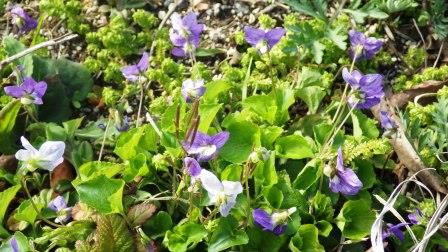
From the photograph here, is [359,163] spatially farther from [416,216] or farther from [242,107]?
[242,107]

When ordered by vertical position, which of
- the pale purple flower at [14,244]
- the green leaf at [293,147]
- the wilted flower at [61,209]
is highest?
the green leaf at [293,147]

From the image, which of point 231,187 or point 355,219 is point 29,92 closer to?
point 231,187

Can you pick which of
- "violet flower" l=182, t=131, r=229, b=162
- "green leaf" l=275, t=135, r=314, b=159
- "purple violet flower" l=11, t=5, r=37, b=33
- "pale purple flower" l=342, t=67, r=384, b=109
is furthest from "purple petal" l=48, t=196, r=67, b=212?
"pale purple flower" l=342, t=67, r=384, b=109

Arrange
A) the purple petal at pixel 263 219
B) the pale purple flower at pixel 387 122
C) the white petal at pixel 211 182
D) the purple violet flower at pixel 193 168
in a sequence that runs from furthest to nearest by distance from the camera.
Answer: the pale purple flower at pixel 387 122 < the purple petal at pixel 263 219 < the purple violet flower at pixel 193 168 < the white petal at pixel 211 182

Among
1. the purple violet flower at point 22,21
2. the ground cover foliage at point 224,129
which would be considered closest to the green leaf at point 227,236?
the ground cover foliage at point 224,129

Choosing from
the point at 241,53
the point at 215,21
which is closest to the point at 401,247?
the point at 241,53

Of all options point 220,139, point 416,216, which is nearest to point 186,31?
point 220,139

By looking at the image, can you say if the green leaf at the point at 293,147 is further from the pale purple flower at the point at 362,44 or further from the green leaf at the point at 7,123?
the green leaf at the point at 7,123
